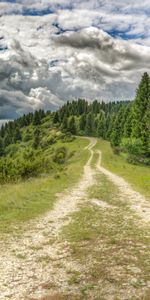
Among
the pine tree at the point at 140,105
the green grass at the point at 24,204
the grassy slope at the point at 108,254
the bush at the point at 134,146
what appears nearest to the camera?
the grassy slope at the point at 108,254

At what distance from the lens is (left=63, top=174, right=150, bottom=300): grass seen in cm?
661

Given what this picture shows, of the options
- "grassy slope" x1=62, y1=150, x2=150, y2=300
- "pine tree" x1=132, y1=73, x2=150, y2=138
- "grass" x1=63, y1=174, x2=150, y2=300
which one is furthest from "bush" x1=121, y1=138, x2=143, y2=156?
"grass" x1=63, y1=174, x2=150, y2=300

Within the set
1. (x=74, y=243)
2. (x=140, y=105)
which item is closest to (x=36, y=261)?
(x=74, y=243)

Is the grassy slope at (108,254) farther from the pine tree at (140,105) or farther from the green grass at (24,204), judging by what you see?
the pine tree at (140,105)

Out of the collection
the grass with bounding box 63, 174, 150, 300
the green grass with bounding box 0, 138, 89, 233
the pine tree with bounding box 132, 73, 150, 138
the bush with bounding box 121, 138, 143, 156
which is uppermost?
the pine tree with bounding box 132, 73, 150, 138

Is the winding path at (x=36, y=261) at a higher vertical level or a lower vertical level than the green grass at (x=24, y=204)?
higher

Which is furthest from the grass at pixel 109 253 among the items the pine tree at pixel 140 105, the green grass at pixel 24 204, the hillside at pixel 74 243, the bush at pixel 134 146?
the pine tree at pixel 140 105

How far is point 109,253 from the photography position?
8.92m

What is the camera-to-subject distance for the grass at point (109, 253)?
21.7ft

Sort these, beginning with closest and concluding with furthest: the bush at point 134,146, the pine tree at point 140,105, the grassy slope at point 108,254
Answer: the grassy slope at point 108,254 → the bush at point 134,146 → the pine tree at point 140,105

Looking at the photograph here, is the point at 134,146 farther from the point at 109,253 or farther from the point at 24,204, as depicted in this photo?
the point at 109,253

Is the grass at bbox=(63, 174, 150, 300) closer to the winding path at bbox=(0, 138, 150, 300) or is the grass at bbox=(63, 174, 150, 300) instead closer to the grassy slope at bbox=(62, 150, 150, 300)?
the grassy slope at bbox=(62, 150, 150, 300)

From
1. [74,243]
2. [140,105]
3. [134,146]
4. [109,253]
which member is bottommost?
[74,243]

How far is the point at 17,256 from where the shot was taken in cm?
880
